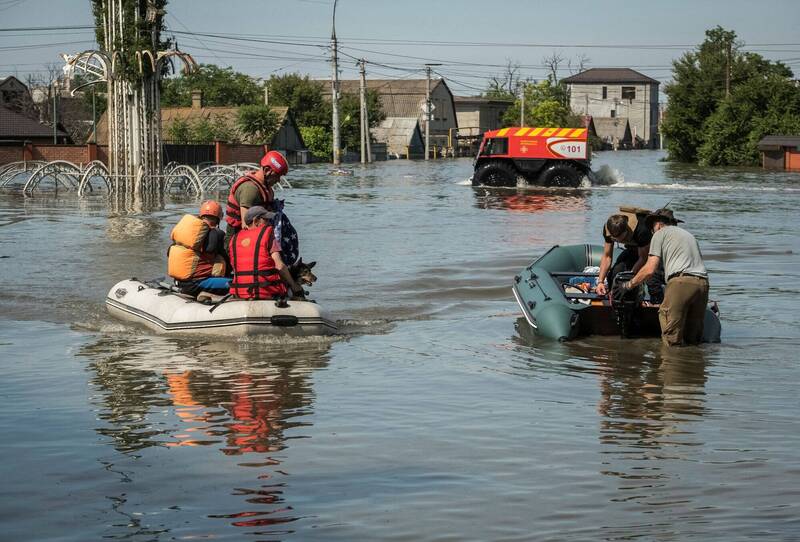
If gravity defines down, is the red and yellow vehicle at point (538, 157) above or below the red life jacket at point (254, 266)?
above

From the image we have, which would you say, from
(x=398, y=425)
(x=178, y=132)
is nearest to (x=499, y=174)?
(x=178, y=132)

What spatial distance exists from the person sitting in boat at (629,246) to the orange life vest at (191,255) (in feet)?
13.4

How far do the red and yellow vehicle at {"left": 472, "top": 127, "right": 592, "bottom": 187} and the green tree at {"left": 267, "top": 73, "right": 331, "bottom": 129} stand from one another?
140 feet

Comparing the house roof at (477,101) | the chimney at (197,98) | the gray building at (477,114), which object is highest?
the house roof at (477,101)

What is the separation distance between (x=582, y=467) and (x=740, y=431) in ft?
5.34

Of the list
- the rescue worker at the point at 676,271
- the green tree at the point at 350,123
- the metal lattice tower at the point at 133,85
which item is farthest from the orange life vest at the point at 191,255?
the green tree at the point at 350,123

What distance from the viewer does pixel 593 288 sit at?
13.0 m

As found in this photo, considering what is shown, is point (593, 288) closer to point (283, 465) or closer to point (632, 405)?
point (632, 405)

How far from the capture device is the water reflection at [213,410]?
6602 millimetres

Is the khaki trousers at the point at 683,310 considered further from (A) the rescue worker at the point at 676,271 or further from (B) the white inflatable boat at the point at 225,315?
(B) the white inflatable boat at the point at 225,315

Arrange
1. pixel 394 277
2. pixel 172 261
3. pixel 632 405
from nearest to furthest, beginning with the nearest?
pixel 632 405 < pixel 172 261 < pixel 394 277

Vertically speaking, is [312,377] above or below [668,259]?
below

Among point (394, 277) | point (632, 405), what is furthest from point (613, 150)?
point (632, 405)

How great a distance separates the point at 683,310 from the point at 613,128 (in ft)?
438
